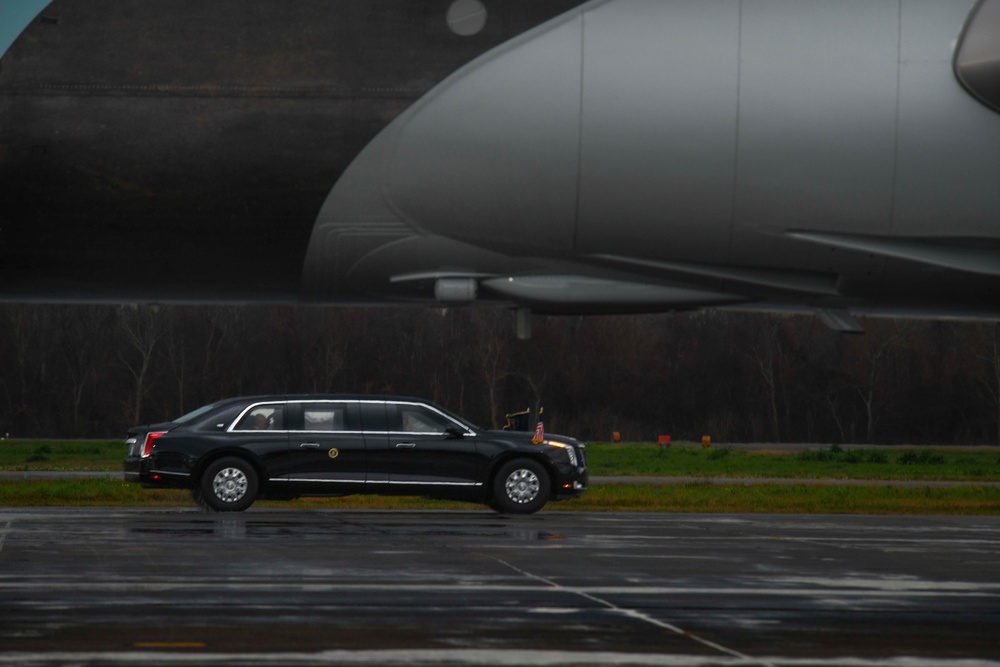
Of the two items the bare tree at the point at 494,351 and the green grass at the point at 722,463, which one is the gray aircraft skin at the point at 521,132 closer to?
the green grass at the point at 722,463

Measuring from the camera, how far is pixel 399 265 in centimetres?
1005

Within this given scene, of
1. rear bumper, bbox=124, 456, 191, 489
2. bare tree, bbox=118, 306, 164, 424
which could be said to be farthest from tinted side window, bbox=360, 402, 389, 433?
bare tree, bbox=118, 306, 164, 424

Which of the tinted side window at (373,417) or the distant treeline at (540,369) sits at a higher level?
the distant treeline at (540,369)

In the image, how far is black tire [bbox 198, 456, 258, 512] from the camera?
57.5ft

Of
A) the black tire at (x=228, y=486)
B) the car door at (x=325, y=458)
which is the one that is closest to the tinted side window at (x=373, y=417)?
the car door at (x=325, y=458)

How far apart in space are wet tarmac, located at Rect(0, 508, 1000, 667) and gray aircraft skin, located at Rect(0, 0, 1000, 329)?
7.60 feet

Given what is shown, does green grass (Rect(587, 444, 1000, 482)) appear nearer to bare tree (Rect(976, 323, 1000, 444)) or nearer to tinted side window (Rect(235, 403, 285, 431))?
tinted side window (Rect(235, 403, 285, 431))

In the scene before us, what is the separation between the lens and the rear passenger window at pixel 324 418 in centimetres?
1795

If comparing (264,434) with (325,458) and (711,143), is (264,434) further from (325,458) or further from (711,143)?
(711,143)

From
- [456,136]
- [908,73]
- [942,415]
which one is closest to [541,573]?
[456,136]

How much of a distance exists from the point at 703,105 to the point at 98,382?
6689 centimetres

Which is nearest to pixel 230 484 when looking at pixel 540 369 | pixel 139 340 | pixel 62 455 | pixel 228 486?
pixel 228 486

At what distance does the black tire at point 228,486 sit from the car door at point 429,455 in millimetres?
1691

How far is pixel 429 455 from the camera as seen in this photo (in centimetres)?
1778
